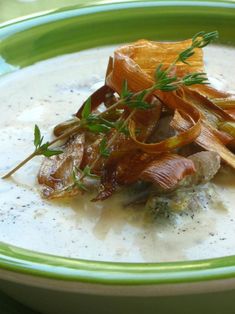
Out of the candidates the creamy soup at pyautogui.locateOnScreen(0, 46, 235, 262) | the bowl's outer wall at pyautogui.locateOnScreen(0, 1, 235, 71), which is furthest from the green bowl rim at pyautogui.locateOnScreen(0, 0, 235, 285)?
the bowl's outer wall at pyautogui.locateOnScreen(0, 1, 235, 71)

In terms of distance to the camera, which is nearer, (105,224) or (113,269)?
(113,269)

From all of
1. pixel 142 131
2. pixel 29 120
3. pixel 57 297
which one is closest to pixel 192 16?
pixel 29 120

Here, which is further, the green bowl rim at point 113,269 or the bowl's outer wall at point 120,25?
the bowl's outer wall at point 120,25

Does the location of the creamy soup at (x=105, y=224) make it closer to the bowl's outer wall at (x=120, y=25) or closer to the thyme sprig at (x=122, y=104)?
the thyme sprig at (x=122, y=104)

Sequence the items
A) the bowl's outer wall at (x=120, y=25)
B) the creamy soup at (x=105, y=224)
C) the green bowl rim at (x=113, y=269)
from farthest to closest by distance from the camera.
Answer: the bowl's outer wall at (x=120, y=25) → the creamy soup at (x=105, y=224) → the green bowl rim at (x=113, y=269)

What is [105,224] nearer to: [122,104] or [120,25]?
[122,104]

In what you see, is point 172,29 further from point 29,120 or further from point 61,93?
point 29,120

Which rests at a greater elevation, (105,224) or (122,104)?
(122,104)

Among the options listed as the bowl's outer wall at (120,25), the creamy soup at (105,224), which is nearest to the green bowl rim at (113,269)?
the creamy soup at (105,224)

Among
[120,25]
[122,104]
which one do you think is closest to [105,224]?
[122,104]

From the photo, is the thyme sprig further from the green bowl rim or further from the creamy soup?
the green bowl rim

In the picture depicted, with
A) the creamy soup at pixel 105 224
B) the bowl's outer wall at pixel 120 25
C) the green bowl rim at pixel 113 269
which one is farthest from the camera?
the bowl's outer wall at pixel 120 25
